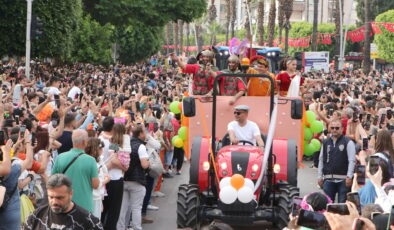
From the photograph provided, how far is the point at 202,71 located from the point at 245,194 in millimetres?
3927

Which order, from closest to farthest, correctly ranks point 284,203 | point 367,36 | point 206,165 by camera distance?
point 284,203 < point 206,165 < point 367,36

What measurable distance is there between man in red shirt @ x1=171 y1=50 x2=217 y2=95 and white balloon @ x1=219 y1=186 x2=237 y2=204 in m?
3.64

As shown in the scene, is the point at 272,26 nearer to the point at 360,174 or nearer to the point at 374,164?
the point at 360,174

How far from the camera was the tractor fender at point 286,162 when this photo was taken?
510 inches

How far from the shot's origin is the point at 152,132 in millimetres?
15672

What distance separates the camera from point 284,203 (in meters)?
12.0

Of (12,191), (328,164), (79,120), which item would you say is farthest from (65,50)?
(12,191)

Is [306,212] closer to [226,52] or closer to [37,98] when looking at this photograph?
[37,98]

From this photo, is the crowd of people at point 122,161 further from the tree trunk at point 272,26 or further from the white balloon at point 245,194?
the tree trunk at point 272,26

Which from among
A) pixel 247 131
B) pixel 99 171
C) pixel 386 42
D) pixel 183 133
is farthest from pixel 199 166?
pixel 386 42

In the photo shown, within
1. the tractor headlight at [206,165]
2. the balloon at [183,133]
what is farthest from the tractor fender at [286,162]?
the balloon at [183,133]

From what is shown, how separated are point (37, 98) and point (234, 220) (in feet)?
25.8

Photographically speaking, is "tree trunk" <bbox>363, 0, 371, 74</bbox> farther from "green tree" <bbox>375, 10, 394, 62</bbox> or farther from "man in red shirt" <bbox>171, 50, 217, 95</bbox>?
"man in red shirt" <bbox>171, 50, 217, 95</bbox>

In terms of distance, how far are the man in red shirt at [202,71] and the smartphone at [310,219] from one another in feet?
28.5
